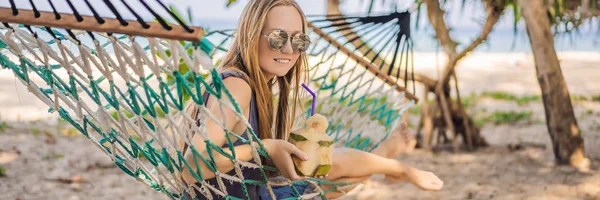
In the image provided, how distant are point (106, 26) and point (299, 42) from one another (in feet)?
1.49

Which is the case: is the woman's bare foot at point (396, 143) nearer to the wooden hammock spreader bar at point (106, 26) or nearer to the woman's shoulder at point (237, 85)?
the woman's shoulder at point (237, 85)

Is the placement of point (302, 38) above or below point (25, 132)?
above

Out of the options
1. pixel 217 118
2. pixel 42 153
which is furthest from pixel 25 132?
pixel 217 118

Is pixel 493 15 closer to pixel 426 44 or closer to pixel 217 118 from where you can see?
pixel 426 44

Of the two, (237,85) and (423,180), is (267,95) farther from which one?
(423,180)

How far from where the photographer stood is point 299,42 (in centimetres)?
146

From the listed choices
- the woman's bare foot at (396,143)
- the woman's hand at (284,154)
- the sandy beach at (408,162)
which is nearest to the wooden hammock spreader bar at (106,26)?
the woman's hand at (284,154)

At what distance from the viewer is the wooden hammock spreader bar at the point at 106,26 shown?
1.11 metres

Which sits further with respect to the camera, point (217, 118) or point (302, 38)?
point (302, 38)

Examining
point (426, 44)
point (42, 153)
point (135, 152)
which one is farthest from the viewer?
point (426, 44)

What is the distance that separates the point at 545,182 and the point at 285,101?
4.43 ft

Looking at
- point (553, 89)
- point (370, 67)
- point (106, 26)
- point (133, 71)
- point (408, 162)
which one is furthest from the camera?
point (408, 162)

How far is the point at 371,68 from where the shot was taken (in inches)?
89.4

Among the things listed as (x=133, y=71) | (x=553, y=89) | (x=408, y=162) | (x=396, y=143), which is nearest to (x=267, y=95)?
(x=133, y=71)
